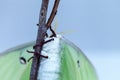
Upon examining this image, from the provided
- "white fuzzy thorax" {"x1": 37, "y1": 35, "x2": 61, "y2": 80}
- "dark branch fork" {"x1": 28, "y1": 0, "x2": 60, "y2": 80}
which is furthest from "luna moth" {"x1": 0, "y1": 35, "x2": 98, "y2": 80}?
"dark branch fork" {"x1": 28, "y1": 0, "x2": 60, "y2": 80}

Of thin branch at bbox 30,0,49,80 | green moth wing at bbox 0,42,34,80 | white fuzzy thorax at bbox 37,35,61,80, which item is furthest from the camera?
green moth wing at bbox 0,42,34,80

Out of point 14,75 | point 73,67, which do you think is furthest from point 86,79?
point 14,75

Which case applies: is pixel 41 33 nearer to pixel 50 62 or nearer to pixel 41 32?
pixel 41 32

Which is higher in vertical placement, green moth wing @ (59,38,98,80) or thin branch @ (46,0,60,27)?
thin branch @ (46,0,60,27)

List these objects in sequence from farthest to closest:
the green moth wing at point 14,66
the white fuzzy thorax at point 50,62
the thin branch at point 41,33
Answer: the green moth wing at point 14,66
the white fuzzy thorax at point 50,62
the thin branch at point 41,33

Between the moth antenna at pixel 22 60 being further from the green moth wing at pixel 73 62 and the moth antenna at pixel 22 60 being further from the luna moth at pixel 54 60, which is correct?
the green moth wing at pixel 73 62

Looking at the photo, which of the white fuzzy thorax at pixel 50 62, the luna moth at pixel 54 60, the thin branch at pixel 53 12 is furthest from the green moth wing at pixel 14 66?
the thin branch at pixel 53 12

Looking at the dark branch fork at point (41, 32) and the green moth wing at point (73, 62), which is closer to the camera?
the dark branch fork at point (41, 32)

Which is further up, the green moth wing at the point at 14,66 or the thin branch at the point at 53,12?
the thin branch at the point at 53,12

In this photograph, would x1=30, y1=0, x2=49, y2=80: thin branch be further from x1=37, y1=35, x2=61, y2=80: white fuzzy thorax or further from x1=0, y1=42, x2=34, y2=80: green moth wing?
x1=0, y1=42, x2=34, y2=80: green moth wing
